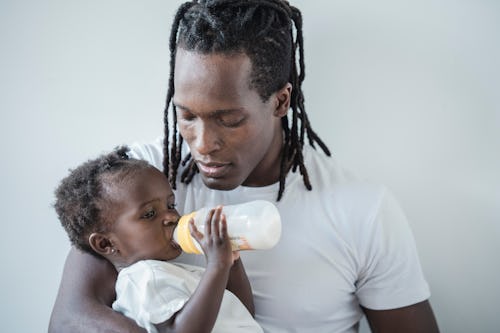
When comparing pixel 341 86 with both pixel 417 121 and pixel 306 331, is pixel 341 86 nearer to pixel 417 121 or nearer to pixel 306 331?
pixel 417 121

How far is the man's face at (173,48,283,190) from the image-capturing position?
117 cm

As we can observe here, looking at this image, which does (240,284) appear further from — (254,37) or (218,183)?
(254,37)

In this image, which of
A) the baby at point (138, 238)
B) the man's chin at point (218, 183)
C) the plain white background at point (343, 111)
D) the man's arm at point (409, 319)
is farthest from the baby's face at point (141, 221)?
the man's arm at point (409, 319)

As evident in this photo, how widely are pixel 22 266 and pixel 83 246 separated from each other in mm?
518

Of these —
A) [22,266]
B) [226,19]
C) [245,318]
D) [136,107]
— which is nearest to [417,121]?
[226,19]

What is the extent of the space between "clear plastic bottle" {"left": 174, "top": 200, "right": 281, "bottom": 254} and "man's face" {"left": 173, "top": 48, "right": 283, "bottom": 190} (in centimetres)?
17

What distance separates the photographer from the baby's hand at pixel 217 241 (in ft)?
3.35

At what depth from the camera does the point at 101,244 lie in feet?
4.09

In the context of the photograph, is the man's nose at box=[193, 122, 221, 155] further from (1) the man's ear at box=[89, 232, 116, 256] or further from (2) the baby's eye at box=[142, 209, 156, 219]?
(1) the man's ear at box=[89, 232, 116, 256]

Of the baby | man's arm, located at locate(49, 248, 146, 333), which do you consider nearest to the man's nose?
the baby

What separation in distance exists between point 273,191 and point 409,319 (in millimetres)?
509

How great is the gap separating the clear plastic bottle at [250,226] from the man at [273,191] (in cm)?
19

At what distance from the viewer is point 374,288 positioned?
4.60 ft

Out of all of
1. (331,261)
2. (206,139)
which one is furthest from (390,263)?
(206,139)
